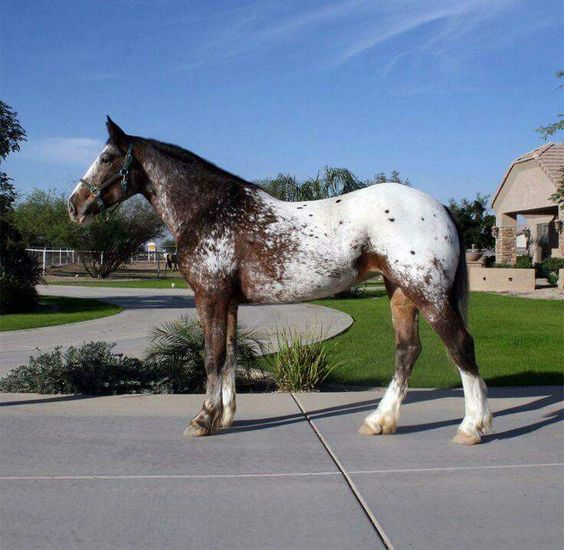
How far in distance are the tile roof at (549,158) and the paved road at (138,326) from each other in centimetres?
1431

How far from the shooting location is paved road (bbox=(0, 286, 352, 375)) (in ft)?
36.1

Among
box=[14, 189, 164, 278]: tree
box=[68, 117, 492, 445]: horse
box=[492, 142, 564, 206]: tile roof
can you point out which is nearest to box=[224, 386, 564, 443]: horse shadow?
box=[68, 117, 492, 445]: horse

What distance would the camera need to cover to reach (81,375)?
22.8ft

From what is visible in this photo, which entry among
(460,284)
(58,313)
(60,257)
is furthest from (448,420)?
(60,257)

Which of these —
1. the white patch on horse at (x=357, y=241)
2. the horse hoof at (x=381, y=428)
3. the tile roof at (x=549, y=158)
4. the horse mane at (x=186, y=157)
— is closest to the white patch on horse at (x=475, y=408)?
the horse hoof at (x=381, y=428)

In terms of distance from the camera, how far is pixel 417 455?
462cm

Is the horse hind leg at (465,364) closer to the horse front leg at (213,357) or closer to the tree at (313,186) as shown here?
the horse front leg at (213,357)

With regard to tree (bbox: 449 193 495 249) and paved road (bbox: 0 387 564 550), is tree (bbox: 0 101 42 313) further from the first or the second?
tree (bbox: 449 193 495 249)

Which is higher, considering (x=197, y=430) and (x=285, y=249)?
(x=285, y=249)

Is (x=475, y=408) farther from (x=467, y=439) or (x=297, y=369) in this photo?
(x=297, y=369)

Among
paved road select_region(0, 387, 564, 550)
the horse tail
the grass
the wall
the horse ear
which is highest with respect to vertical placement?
the horse ear

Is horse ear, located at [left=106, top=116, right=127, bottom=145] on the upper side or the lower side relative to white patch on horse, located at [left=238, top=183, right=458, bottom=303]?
upper

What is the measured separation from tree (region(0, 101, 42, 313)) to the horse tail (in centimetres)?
1478

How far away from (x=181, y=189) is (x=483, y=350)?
7062 mm
